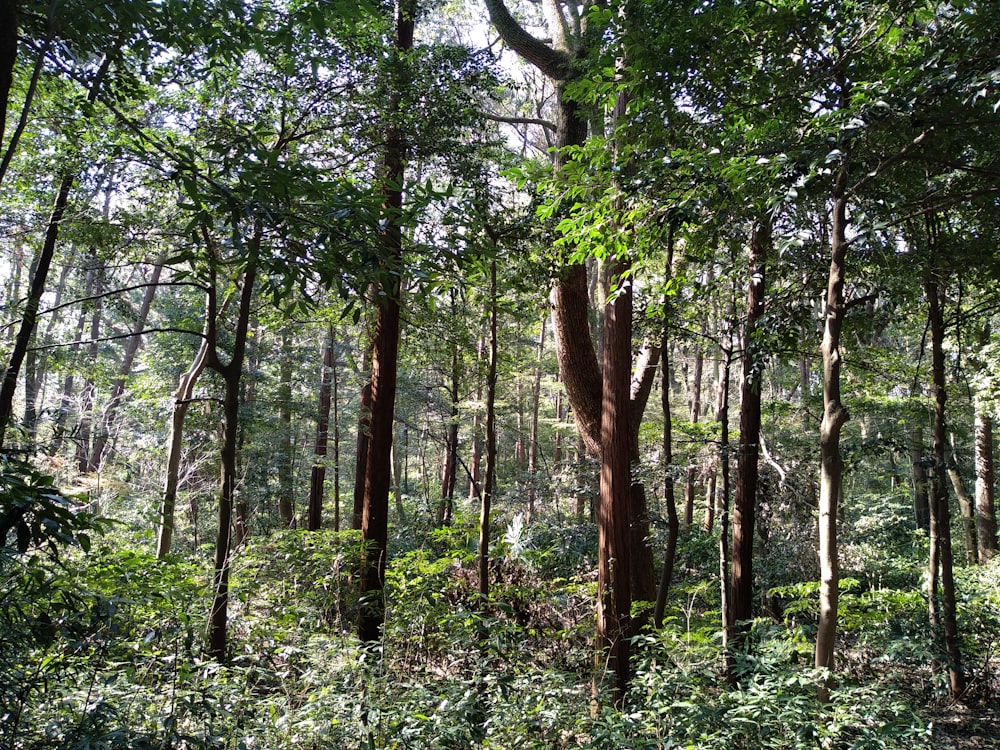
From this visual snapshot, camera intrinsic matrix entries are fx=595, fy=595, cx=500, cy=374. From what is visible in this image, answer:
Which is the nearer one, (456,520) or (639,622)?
(639,622)

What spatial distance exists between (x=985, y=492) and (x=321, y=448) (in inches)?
535

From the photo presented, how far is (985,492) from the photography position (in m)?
10.6

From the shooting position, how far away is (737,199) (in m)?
3.83

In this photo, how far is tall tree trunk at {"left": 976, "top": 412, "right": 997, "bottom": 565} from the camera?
406 inches

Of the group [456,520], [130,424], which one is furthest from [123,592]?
[130,424]

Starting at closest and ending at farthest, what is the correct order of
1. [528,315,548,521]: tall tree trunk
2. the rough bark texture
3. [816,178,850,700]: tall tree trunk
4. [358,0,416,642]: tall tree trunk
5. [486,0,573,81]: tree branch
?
1. [816,178,850,700]: tall tree trunk
2. the rough bark texture
3. [358,0,416,642]: tall tree trunk
4. [486,0,573,81]: tree branch
5. [528,315,548,521]: tall tree trunk

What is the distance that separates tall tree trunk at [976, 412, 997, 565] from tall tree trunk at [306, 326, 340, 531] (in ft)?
40.9

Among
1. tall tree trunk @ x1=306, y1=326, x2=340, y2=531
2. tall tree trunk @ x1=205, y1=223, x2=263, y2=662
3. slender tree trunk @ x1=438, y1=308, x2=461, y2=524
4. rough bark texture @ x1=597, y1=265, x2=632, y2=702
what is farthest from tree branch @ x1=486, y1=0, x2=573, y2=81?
tall tree trunk @ x1=306, y1=326, x2=340, y2=531

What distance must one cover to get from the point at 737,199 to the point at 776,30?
111 centimetres

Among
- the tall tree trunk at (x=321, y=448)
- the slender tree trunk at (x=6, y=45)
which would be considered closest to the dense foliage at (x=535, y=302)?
the slender tree trunk at (x=6, y=45)

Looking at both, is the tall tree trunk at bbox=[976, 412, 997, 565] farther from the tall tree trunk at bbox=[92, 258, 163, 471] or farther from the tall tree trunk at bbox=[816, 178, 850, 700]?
the tall tree trunk at bbox=[92, 258, 163, 471]

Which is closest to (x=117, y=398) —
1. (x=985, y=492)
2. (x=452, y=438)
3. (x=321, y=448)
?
(x=321, y=448)

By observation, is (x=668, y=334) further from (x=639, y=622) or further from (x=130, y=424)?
(x=130, y=424)

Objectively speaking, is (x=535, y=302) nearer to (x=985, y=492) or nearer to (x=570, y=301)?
(x=570, y=301)
